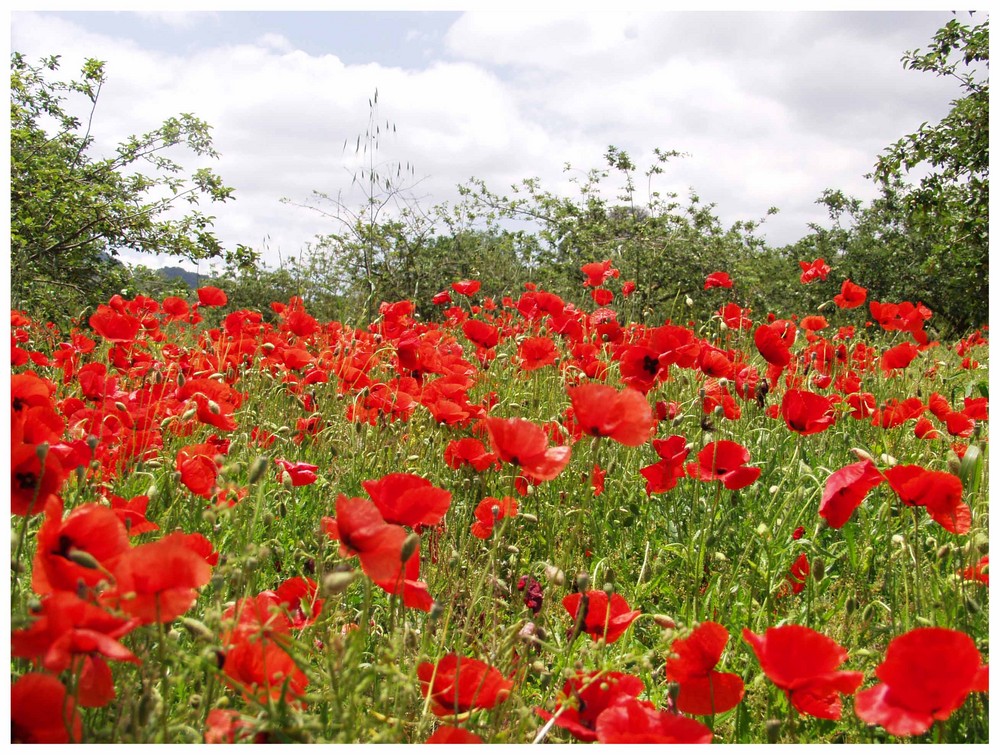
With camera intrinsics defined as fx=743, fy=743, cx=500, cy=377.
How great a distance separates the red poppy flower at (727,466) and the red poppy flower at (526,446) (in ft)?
2.01

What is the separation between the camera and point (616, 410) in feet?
4.42

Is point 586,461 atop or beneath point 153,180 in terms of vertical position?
beneath

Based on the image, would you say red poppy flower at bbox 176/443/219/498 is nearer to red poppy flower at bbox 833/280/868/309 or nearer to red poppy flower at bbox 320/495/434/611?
red poppy flower at bbox 320/495/434/611

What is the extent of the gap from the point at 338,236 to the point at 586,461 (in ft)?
17.5

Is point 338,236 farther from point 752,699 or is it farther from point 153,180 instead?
point 752,699

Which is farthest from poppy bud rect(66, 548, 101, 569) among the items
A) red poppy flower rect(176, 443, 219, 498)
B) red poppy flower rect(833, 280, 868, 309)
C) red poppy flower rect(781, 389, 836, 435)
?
red poppy flower rect(833, 280, 868, 309)

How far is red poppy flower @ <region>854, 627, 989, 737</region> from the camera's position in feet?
2.72

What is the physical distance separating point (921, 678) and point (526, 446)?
66 centimetres

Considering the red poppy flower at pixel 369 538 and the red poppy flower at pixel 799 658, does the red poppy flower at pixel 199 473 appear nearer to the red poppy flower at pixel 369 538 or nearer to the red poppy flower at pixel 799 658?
the red poppy flower at pixel 369 538

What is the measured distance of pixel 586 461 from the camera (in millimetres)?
2674

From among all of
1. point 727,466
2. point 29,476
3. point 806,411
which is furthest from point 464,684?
point 806,411

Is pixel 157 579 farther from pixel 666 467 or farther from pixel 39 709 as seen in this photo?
pixel 666 467

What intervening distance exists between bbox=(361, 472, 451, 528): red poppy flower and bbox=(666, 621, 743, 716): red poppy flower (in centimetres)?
42

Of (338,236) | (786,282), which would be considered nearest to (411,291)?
(338,236)
